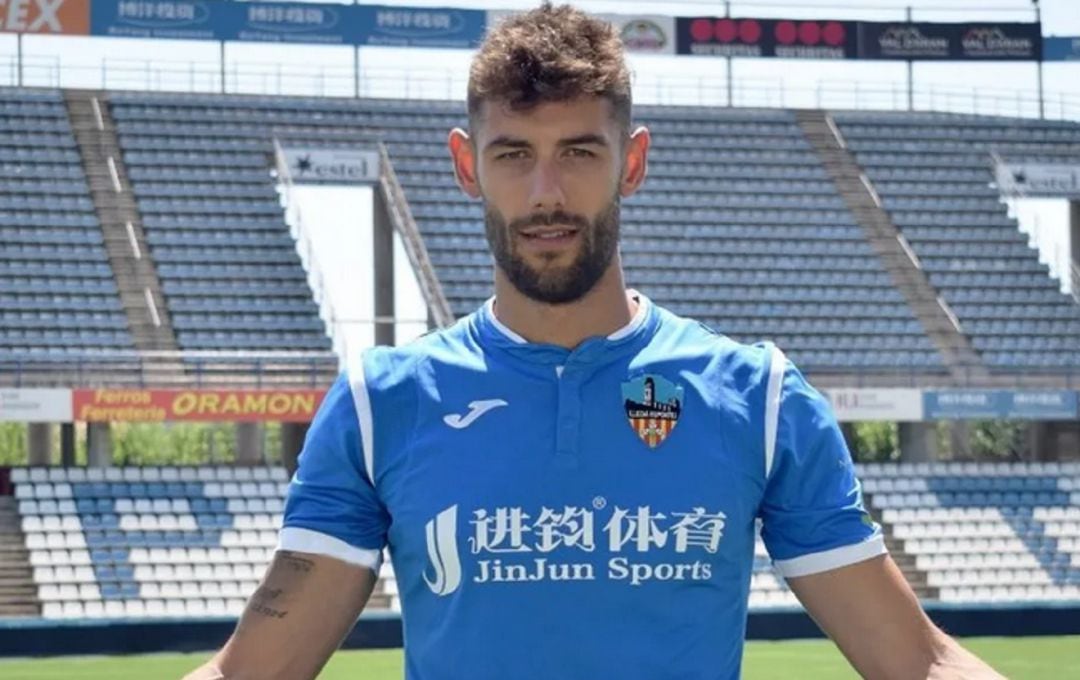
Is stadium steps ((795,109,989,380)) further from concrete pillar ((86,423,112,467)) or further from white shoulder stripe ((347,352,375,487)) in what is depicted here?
white shoulder stripe ((347,352,375,487))

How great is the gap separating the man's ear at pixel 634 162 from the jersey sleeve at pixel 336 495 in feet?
1.35

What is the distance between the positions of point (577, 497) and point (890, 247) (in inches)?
1271

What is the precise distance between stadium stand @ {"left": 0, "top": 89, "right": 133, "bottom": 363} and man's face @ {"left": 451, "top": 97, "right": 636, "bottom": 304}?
25.7m

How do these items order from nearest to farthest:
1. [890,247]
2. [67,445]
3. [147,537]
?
[147,537] < [67,445] < [890,247]

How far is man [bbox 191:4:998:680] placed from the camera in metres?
2.57

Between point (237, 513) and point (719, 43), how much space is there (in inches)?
588

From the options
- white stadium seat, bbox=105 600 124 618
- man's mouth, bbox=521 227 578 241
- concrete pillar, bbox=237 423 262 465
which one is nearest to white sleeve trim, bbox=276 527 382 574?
man's mouth, bbox=521 227 578 241

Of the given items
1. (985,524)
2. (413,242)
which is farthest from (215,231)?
(985,524)

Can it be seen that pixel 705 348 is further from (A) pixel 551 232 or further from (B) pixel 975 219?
(B) pixel 975 219

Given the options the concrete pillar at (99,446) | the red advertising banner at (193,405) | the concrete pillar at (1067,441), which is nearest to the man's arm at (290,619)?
the red advertising banner at (193,405)

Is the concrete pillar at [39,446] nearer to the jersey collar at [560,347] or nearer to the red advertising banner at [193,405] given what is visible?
the red advertising banner at [193,405]

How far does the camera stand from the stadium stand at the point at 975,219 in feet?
109

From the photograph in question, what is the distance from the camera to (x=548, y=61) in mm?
2568

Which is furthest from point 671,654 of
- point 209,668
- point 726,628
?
point 209,668
